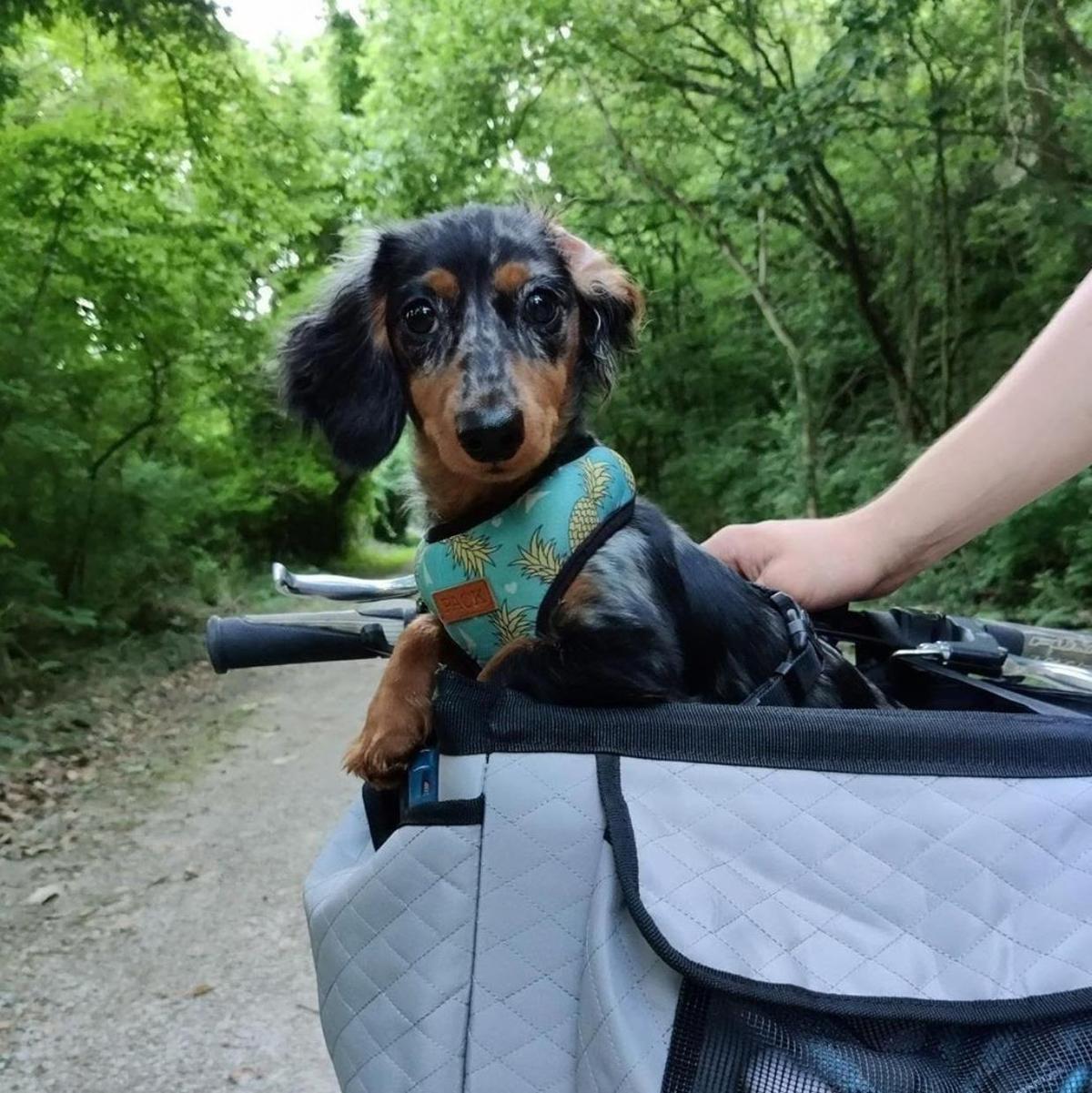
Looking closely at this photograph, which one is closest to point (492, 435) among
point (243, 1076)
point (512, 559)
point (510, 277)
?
point (512, 559)

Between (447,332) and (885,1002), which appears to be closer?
(885,1002)

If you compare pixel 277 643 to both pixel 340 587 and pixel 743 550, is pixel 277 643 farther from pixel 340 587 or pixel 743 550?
pixel 743 550

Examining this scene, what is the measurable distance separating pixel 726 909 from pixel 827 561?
3.16 ft

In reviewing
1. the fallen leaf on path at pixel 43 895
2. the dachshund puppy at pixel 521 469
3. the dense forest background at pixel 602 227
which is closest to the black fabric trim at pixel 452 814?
the dachshund puppy at pixel 521 469

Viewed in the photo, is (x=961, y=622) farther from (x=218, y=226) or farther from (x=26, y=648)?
(x=218, y=226)

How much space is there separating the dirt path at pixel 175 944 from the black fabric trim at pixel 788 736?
7.19 feet

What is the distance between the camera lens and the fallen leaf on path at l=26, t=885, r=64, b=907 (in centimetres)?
395

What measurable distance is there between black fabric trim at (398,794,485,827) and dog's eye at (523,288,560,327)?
1.18 metres

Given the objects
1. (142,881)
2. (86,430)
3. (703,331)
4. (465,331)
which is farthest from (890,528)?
(703,331)

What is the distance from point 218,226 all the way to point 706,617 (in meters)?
7.69

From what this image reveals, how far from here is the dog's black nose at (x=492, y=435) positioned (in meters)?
1.66

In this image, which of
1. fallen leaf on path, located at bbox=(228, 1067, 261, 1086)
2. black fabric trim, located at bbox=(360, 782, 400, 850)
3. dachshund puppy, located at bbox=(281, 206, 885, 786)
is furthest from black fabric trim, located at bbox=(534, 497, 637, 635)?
fallen leaf on path, located at bbox=(228, 1067, 261, 1086)

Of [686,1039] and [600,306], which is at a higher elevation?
[600,306]

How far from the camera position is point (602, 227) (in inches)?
500
